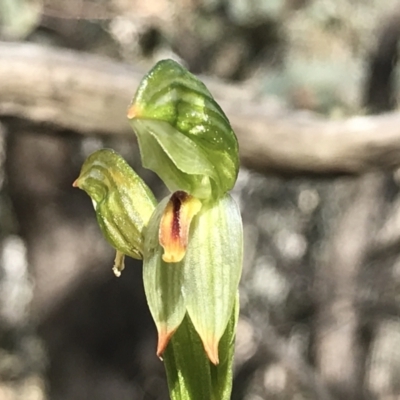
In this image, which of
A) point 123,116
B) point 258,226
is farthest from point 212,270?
point 258,226

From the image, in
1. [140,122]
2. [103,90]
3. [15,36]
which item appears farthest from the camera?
[15,36]

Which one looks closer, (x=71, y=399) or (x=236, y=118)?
(x=236, y=118)

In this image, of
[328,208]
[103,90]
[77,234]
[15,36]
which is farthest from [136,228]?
[328,208]

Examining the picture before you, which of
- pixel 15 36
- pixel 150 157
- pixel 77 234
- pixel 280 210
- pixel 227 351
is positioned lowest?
pixel 280 210

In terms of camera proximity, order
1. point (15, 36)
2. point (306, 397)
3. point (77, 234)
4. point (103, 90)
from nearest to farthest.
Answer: point (103, 90), point (15, 36), point (77, 234), point (306, 397)

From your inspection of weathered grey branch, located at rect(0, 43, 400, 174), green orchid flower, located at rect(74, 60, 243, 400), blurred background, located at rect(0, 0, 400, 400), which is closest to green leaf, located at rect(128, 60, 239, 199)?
green orchid flower, located at rect(74, 60, 243, 400)

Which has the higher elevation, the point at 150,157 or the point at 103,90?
the point at 150,157

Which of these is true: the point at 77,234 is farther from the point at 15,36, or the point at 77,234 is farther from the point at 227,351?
the point at 227,351

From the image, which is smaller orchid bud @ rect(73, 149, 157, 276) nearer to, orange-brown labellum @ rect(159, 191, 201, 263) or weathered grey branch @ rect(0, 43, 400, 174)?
orange-brown labellum @ rect(159, 191, 201, 263)
